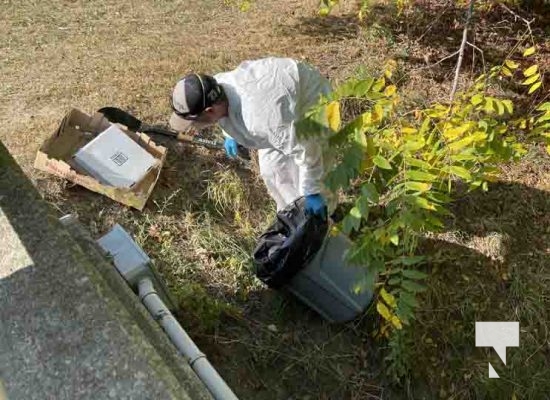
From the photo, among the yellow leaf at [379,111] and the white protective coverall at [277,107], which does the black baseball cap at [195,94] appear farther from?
the yellow leaf at [379,111]

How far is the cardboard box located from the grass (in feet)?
0.35

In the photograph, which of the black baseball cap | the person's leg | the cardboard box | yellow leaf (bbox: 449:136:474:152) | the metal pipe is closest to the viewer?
the metal pipe

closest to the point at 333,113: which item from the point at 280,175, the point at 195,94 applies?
the point at 195,94

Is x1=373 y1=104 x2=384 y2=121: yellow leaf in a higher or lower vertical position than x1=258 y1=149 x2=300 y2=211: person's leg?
higher

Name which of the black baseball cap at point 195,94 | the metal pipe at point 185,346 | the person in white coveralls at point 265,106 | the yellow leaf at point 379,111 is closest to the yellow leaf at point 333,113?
the yellow leaf at point 379,111

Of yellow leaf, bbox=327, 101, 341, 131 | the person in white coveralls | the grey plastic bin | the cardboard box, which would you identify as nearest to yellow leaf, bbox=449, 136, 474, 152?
Answer: yellow leaf, bbox=327, 101, 341, 131

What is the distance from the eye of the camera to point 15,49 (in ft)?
16.5

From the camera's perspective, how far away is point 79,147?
3787 mm

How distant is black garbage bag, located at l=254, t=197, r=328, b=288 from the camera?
3.17 meters

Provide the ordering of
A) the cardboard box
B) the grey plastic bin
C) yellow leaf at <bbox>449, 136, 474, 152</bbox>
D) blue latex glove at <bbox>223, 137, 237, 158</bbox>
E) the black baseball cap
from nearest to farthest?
yellow leaf at <bbox>449, 136, 474, 152</bbox> < the black baseball cap < the grey plastic bin < the cardboard box < blue latex glove at <bbox>223, 137, 237, 158</bbox>

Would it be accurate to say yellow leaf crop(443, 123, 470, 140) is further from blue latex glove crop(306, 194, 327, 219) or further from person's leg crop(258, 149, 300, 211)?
person's leg crop(258, 149, 300, 211)

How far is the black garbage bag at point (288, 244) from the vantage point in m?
3.17

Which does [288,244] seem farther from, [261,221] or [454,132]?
[454,132]

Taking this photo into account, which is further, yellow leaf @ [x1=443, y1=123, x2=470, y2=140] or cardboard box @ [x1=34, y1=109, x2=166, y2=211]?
cardboard box @ [x1=34, y1=109, x2=166, y2=211]
